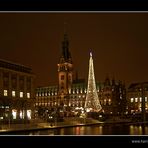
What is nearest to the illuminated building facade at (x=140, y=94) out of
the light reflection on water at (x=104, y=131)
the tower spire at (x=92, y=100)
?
the light reflection on water at (x=104, y=131)

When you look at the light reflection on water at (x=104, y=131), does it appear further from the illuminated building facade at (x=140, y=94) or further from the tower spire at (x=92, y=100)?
the tower spire at (x=92, y=100)

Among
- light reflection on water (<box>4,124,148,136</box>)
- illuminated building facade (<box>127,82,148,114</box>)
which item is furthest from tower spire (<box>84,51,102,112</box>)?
light reflection on water (<box>4,124,148,136</box>)

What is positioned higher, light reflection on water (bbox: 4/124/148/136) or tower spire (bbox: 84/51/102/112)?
tower spire (bbox: 84/51/102/112)

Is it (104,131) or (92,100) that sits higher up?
(92,100)

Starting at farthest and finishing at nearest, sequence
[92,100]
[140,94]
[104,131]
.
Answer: [92,100] < [140,94] < [104,131]

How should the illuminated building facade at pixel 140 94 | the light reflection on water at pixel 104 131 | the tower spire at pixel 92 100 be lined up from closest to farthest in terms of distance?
1. the light reflection on water at pixel 104 131
2. the illuminated building facade at pixel 140 94
3. the tower spire at pixel 92 100

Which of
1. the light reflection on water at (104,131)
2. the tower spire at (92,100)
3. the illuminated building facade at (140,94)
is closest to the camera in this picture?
the light reflection on water at (104,131)

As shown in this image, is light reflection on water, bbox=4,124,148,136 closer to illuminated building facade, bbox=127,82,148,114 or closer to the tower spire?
illuminated building facade, bbox=127,82,148,114

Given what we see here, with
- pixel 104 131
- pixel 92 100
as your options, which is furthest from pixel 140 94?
pixel 92 100

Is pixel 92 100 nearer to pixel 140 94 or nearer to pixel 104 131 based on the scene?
pixel 140 94

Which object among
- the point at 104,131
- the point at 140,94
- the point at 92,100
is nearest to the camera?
the point at 104,131
